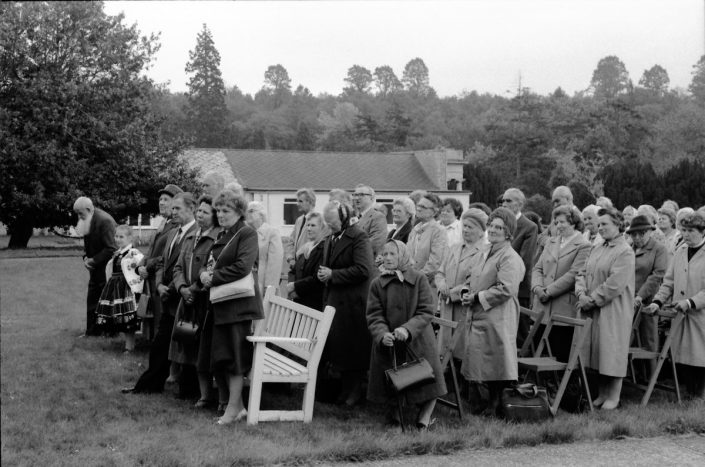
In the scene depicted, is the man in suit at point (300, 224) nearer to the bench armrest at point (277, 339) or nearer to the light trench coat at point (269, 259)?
the light trench coat at point (269, 259)

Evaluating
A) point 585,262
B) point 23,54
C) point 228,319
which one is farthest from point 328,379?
point 23,54

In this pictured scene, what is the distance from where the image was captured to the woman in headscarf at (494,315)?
23.0ft

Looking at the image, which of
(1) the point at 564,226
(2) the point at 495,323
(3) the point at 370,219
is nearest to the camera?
(2) the point at 495,323

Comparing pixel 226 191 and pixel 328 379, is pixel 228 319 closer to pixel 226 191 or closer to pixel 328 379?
pixel 226 191

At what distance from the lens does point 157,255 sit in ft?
28.9

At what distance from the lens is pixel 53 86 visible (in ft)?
90.2

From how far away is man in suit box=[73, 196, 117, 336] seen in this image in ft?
33.6

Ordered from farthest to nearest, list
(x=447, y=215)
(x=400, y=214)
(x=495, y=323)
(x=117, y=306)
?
(x=447, y=215) → (x=117, y=306) → (x=400, y=214) → (x=495, y=323)

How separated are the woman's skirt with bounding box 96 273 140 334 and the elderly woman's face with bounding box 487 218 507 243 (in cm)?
472

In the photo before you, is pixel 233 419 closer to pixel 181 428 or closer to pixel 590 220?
pixel 181 428

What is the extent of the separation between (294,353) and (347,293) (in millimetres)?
935

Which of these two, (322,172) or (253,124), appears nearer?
(322,172)

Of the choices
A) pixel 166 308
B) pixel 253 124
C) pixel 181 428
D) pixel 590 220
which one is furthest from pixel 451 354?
pixel 253 124

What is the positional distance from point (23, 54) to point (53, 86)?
180 centimetres
